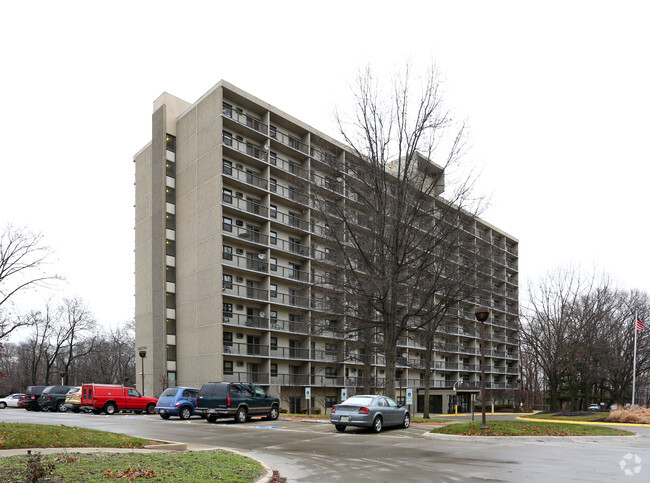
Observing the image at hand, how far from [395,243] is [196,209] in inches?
919

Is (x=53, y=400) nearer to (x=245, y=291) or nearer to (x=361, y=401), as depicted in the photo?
(x=245, y=291)

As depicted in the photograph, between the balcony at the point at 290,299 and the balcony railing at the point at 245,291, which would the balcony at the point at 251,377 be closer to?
the balcony railing at the point at 245,291

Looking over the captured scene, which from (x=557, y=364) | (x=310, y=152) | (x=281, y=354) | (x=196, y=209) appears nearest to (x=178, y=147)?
(x=196, y=209)

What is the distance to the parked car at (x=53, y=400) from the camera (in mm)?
37938

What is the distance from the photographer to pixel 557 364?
164ft

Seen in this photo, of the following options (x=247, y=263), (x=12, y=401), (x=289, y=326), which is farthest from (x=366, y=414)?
(x=12, y=401)

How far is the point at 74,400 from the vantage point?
34.8 metres

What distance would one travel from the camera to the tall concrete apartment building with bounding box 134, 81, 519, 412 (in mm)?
43281

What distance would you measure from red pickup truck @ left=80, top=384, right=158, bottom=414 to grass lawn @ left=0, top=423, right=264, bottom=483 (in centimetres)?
1958

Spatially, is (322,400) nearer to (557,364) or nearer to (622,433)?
(557,364)

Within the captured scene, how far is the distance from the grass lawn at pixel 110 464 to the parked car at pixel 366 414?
28.3 ft

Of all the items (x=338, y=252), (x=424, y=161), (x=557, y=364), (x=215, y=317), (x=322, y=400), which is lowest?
(x=322, y=400)

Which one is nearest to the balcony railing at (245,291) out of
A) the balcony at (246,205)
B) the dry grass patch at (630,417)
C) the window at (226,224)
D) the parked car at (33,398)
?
the window at (226,224)

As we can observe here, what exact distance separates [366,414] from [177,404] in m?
12.7
